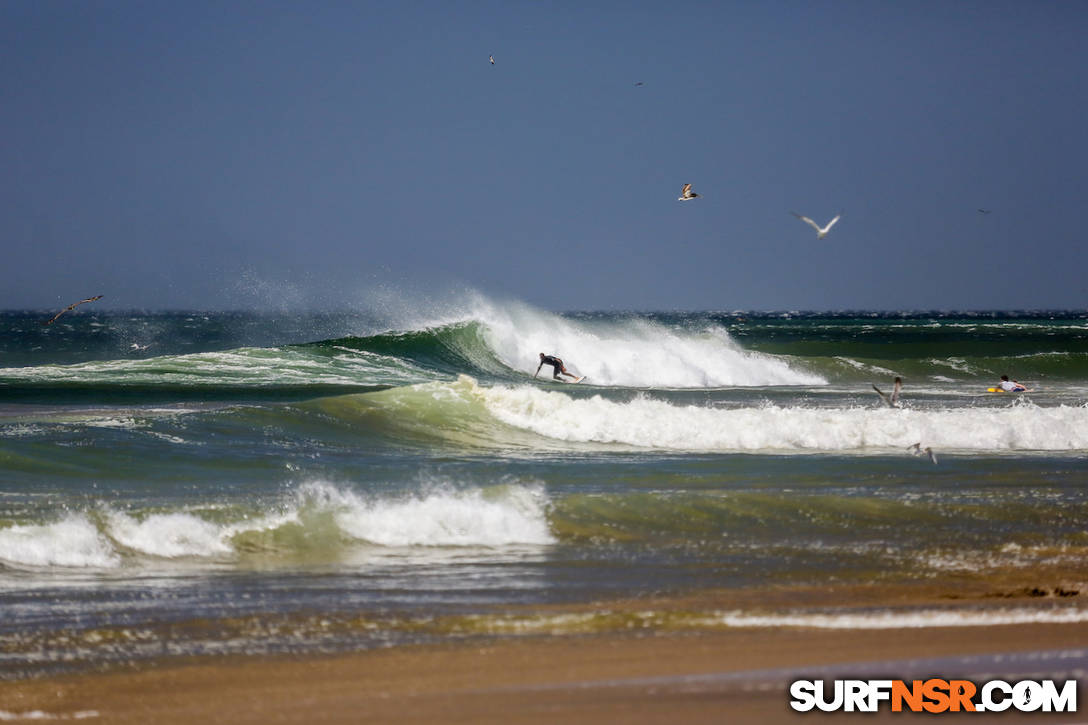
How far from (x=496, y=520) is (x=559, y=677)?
394 cm

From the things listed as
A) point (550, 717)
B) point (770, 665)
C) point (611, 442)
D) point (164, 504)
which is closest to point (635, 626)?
point (770, 665)

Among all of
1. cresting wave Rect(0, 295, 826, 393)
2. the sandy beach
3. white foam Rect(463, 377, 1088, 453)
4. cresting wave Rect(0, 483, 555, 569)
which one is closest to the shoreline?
the sandy beach

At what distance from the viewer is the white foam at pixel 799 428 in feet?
51.5

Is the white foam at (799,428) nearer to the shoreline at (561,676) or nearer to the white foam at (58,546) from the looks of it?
the white foam at (58,546)

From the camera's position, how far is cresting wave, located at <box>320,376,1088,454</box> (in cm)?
1575

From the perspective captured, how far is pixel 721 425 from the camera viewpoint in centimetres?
1638

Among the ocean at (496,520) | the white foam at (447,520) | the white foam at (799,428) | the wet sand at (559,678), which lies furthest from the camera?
the white foam at (799,428)

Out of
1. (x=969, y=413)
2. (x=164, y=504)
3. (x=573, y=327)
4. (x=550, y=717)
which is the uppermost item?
(x=573, y=327)

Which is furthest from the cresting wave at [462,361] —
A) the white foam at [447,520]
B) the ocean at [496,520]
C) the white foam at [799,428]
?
the white foam at [447,520]

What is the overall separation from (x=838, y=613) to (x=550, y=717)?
2.36 metres

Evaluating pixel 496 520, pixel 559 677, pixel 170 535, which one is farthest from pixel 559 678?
pixel 170 535

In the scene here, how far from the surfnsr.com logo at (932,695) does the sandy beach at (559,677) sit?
0.09 metres

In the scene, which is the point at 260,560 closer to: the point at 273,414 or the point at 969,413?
the point at 273,414

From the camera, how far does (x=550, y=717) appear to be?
16.3 feet
